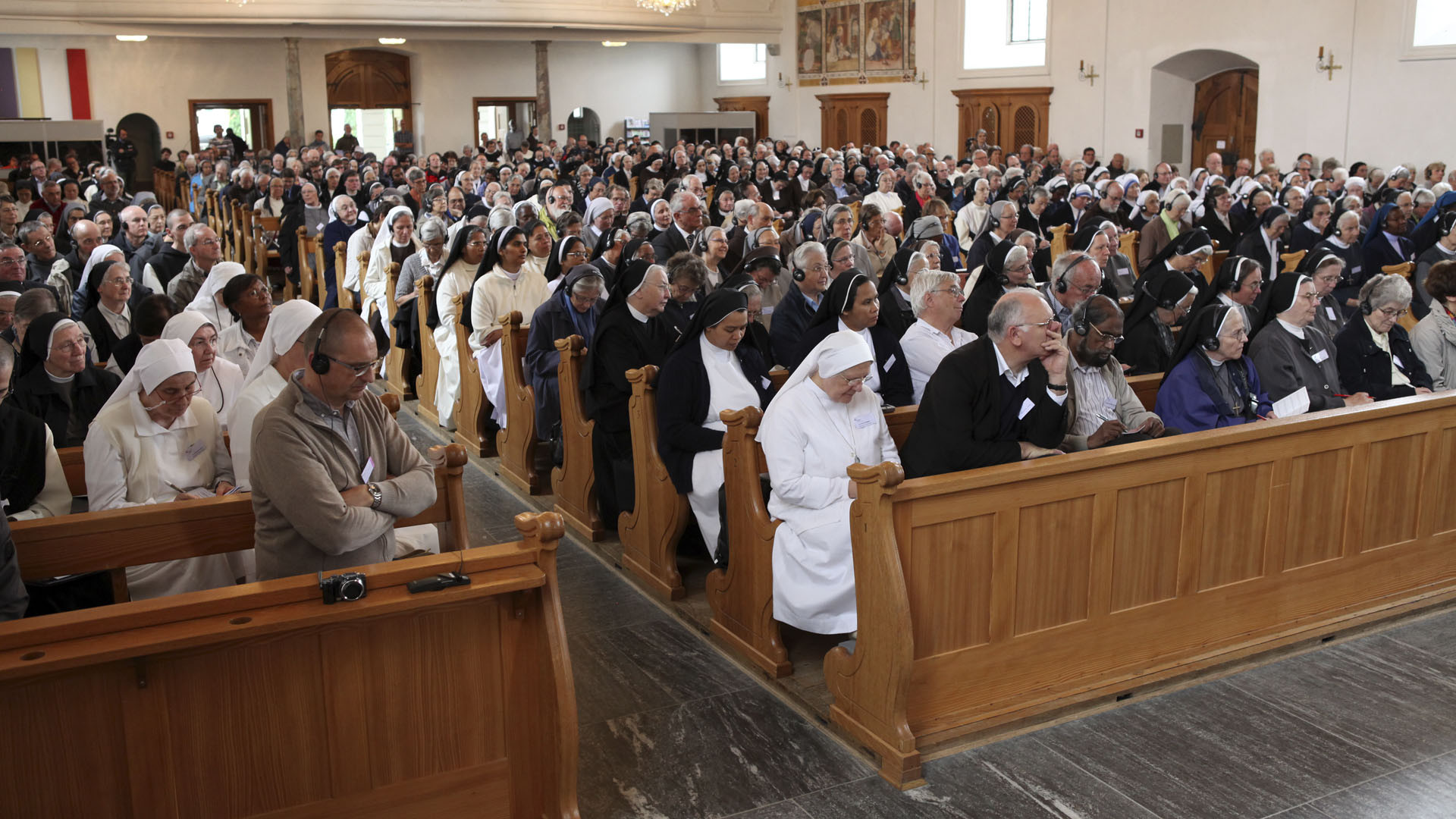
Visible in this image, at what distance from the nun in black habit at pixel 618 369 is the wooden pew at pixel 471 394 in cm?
160

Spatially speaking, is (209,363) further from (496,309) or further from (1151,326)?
(1151,326)

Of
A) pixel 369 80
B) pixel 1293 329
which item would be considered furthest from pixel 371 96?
pixel 1293 329

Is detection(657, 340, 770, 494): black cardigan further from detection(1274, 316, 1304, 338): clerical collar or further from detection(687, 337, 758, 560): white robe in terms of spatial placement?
detection(1274, 316, 1304, 338): clerical collar

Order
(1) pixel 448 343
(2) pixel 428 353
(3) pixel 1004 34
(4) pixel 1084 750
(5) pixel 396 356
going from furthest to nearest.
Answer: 1. (3) pixel 1004 34
2. (5) pixel 396 356
3. (2) pixel 428 353
4. (1) pixel 448 343
5. (4) pixel 1084 750

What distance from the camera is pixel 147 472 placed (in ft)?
12.4

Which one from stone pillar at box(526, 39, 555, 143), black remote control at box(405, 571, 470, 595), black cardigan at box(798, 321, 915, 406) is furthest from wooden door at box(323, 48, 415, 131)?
black remote control at box(405, 571, 470, 595)

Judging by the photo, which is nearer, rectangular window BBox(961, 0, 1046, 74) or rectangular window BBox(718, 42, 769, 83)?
rectangular window BBox(961, 0, 1046, 74)

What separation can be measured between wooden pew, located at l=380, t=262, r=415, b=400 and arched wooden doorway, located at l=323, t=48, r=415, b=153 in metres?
17.3

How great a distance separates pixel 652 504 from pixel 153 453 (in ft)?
6.10

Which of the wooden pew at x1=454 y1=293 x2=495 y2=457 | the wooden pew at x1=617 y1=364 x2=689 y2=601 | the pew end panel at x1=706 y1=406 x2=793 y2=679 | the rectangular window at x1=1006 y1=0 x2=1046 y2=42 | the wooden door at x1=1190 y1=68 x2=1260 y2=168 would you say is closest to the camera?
the pew end panel at x1=706 y1=406 x2=793 y2=679

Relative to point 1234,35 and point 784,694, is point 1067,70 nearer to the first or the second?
point 1234,35

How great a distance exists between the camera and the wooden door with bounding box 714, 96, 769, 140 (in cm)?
2633

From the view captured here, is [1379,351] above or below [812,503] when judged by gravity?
above

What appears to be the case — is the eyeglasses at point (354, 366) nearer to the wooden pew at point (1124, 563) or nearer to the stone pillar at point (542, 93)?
the wooden pew at point (1124, 563)
